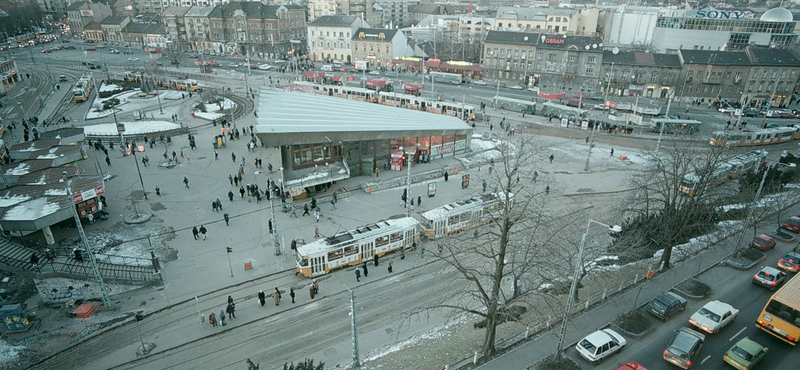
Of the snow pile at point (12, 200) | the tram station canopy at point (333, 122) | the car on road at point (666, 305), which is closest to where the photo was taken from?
the car on road at point (666, 305)

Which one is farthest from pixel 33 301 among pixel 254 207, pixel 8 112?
pixel 8 112

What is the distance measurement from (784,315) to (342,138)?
3129cm

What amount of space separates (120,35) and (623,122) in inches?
5767

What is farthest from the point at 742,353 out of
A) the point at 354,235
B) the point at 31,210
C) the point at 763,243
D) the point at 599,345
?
the point at 31,210

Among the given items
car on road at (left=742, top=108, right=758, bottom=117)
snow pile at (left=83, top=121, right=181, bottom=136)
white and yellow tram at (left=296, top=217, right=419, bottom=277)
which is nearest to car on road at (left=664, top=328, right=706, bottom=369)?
white and yellow tram at (left=296, top=217, right=419, bottom=277)

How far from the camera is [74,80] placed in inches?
3307

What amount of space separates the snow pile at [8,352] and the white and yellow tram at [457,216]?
23.4 m

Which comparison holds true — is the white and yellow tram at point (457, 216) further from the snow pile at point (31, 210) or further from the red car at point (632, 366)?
the snow pile at point (31, 210)

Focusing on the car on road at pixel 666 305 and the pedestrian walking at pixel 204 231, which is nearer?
Answer: the car on road at pixel 666 305

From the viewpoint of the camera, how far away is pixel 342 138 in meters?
38.6

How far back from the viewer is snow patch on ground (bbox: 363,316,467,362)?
20.5 meters

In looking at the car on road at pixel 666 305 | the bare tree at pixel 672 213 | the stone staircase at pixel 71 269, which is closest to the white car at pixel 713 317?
the car on road at pixel 666 305

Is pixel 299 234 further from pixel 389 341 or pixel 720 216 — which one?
pixel 720 216

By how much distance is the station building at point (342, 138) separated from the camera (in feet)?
121
